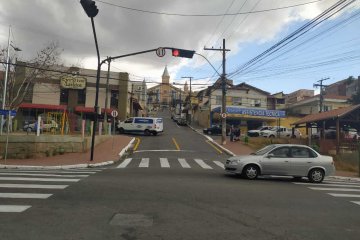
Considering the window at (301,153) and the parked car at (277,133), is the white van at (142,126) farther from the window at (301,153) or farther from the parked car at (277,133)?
the window at (301,153)

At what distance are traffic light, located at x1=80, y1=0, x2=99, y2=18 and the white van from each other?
32853 mm

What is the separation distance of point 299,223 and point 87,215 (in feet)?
14.0

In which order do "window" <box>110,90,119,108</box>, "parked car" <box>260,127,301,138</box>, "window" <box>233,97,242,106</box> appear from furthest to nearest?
1. "window" <box>233,97,242,106</box>
2. "window" <box>110,90,119,108</box>
3. "parked car" <box>260,127,301,138</box>

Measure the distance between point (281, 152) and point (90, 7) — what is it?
9.61 m

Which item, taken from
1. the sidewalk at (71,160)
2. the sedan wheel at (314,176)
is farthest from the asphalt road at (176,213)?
the sidewalk at (71,160)

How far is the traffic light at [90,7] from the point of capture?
17.0 m

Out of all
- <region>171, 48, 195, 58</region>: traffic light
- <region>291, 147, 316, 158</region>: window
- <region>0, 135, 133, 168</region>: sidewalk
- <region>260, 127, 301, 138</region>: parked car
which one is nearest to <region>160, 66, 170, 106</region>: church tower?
<region>260, 127, 301, 138</region>: parked car

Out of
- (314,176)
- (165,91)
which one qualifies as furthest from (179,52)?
(165,91)

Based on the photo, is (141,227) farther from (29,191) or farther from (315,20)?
(315,20)

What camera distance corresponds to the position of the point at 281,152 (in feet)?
56.9

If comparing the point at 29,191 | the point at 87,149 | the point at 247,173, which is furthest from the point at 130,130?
the point at 29,191

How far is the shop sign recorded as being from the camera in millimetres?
59750

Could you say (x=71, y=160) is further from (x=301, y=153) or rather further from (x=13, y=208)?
(x=13, y=208)

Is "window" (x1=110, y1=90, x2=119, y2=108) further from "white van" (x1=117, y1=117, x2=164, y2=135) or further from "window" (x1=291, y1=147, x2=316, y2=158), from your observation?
"window" (x1=291, y1=147, x2=316, y2=158)
